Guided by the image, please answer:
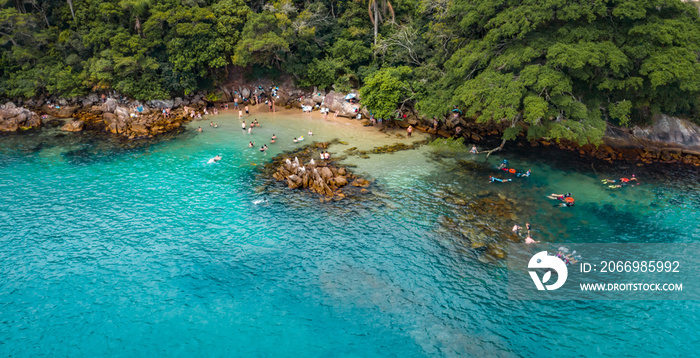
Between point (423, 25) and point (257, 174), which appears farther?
point (423, 25)

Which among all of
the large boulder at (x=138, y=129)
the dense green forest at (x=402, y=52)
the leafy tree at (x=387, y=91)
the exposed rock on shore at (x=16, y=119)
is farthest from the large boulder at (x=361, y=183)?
the exposed rock on shore at (x=16, y=119)

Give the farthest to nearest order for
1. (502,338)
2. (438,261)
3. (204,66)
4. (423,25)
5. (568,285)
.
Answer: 1. (204,66)
2. (423,25)
3. (438,261)
4. (568,285)
5. (502,338)

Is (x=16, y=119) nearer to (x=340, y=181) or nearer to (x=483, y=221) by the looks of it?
(x=340, y=181)

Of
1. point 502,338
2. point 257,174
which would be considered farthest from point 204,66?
point 502,338

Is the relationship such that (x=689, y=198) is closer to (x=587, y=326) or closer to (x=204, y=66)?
(x=587, y=326)

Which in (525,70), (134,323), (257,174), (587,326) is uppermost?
(525,70)

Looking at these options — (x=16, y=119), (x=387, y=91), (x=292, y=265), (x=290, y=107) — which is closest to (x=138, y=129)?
(x=16, y=119)

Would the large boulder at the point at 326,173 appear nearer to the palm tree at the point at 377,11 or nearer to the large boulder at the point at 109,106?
the palm tree at the point at 377,11

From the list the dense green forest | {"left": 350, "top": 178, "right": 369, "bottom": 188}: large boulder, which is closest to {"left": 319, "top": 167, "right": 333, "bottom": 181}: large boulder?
{"left": 350, "top": 178, "right": 369, "bottom": 188}: large boulder
